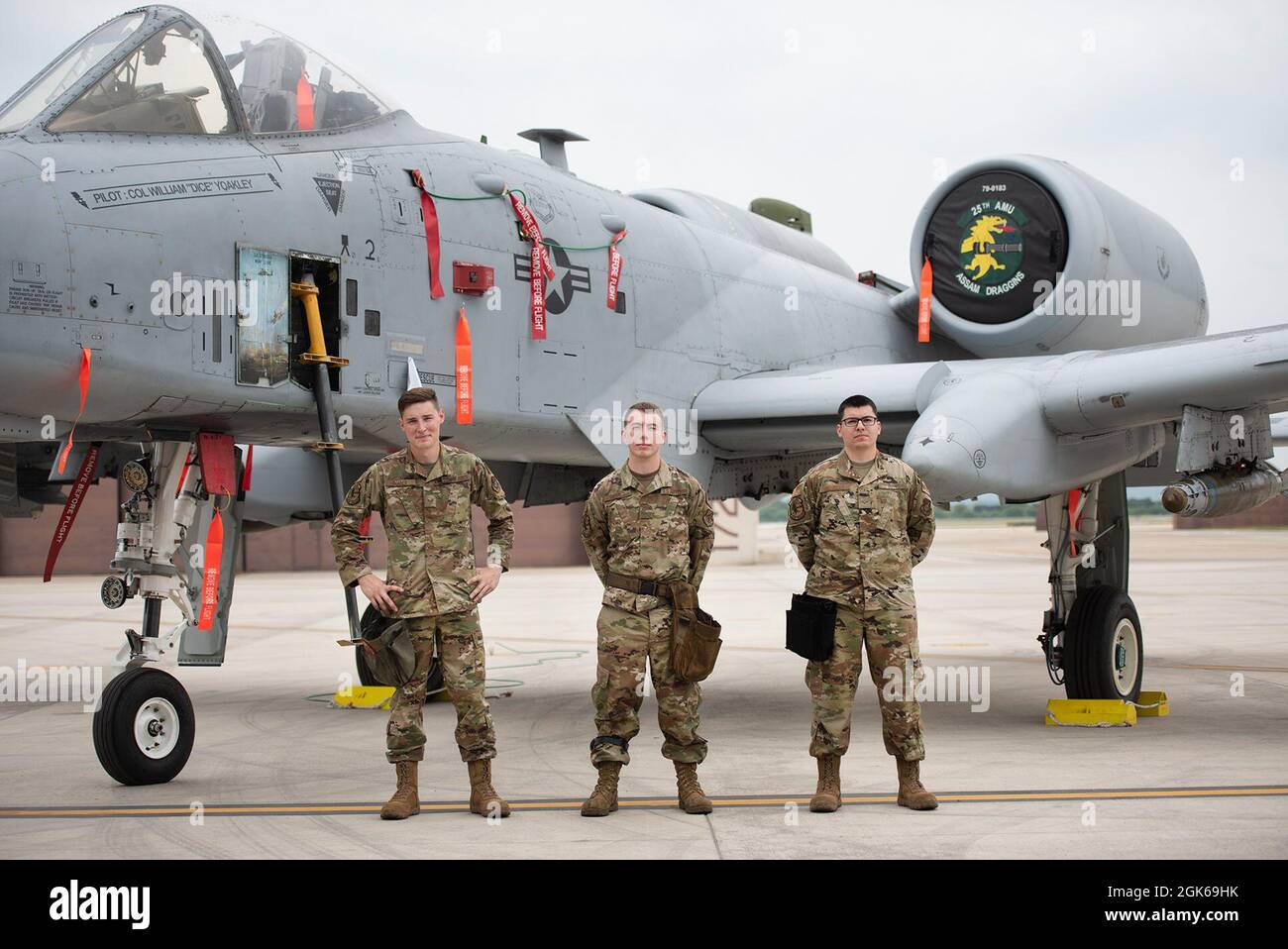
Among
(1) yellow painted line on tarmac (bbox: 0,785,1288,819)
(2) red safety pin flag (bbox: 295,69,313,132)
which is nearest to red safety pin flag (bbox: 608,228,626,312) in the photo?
(2) red safety pin flag (bbox: 295,69,313,132)

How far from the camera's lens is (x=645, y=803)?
18.3ft

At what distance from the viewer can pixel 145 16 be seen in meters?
6.06

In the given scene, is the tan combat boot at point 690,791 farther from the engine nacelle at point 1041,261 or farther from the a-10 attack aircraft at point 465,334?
the engine nacelle at point 1041,261

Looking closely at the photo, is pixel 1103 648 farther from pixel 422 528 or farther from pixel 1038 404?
pixel 422 528

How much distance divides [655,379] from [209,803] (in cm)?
376

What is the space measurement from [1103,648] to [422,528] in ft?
16.4

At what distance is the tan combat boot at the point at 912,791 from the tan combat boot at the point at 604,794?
1167mm

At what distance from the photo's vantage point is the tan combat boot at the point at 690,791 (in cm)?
533

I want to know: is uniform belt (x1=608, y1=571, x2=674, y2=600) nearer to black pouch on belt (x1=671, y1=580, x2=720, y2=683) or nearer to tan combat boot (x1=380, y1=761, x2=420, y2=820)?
black pouch on belt (x1=671, y1=580, x2=720, y2=683)

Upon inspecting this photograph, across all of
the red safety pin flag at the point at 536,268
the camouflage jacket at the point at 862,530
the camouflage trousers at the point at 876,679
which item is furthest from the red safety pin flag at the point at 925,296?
the camouflage trousers at the point at 876,679

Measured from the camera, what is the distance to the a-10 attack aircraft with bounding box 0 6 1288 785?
5.70 m

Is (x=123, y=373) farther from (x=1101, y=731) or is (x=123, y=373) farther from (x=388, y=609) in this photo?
(x=1101, y=731)

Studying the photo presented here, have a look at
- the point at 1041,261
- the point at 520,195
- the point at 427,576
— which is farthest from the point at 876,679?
the point at 1041,261
